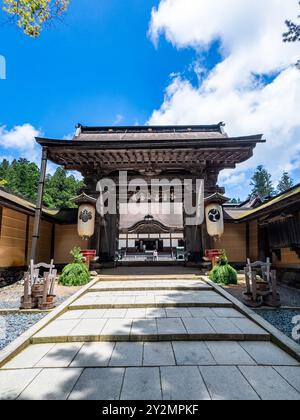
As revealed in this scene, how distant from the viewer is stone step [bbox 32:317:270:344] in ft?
12.4

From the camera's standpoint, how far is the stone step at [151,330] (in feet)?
12.4

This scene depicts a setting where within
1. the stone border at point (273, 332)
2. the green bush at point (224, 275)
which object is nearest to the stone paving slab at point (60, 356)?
the stone border at point (273, 332)

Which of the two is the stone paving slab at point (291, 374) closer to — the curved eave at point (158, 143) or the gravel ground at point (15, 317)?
the gravel ground at point (15, 317)

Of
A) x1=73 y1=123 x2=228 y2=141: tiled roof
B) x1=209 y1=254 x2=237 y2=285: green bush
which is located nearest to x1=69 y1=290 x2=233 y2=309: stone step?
x1=209 y1=254 x2=237 y2=285: green bush

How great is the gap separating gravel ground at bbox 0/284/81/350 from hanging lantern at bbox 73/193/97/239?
2.50 metres

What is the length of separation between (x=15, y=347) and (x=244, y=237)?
10.3 metres

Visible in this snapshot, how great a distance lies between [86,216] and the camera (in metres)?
9.35

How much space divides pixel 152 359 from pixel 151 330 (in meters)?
0.81

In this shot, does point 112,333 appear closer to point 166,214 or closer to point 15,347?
point 15,347

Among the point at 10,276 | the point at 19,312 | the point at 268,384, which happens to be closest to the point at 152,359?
the point at 268,384

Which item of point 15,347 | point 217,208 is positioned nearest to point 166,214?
point 217,208

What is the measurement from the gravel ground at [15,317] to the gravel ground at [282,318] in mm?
4678

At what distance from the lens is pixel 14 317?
4906 mm

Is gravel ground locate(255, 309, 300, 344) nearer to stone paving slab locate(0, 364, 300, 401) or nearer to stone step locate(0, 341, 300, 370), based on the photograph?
stone step locate(0, 341, 300, 370)
